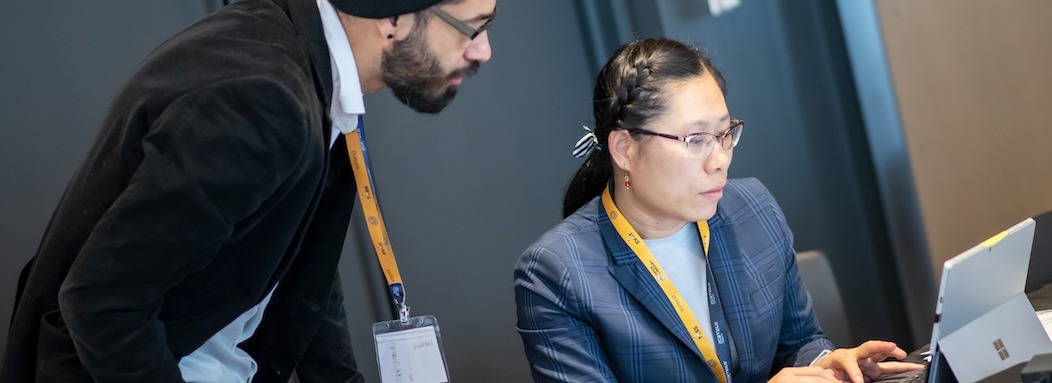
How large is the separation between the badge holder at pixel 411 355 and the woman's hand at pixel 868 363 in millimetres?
587

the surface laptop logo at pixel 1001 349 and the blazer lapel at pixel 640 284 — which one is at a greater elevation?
the blazer lapel at pixel 640 284

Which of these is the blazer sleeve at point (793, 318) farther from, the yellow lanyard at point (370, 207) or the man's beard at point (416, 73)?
the man's beard at point (416, 73)

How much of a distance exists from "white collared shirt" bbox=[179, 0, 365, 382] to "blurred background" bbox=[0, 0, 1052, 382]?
98 cm

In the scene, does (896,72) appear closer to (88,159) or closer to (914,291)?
(914,291)

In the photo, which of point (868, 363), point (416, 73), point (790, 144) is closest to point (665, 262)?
point (868, 363)

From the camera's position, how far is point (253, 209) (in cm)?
117

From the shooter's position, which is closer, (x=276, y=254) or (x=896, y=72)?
(x=276, y=254)

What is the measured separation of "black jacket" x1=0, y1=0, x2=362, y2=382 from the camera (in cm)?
112

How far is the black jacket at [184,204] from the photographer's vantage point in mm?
1122

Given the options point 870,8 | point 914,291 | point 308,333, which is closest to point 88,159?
point 308,333

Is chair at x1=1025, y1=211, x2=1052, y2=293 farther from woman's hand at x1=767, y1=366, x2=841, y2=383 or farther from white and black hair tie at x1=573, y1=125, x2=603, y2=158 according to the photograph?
white and black hair tie at x1=573, y1=125, x2=603, y2=158

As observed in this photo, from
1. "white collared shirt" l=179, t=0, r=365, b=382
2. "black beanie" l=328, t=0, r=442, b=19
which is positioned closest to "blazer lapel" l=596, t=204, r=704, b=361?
"white collared shirt" l=179, t=0, r=365, b=382

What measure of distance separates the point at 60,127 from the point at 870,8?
190cm

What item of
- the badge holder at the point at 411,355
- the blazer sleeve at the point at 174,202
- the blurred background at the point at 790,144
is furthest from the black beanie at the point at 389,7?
the blurred background at the point at 790,144
